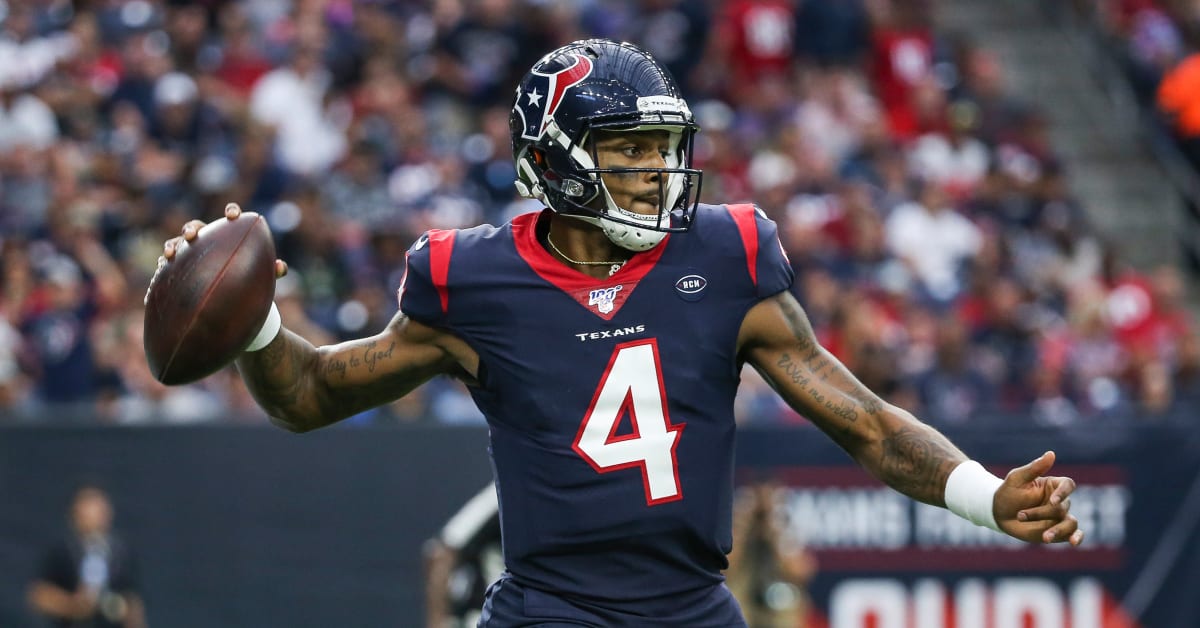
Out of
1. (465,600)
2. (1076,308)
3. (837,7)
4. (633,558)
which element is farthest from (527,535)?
(837,7)

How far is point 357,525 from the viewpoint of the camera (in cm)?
827

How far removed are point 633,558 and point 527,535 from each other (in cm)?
22

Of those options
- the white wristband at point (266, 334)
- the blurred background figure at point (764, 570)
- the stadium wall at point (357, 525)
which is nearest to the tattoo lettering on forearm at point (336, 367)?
the white wristband at point (266, 334)

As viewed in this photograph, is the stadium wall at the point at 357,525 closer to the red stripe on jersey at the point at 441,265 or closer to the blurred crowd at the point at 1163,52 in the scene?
the red stripe on jersey at the point at 441,265

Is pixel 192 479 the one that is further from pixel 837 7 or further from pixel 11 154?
pixel 837 7

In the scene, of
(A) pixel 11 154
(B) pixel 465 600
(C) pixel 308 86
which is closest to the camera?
(B) pixel 465 600

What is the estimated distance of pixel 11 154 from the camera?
9.48 metres

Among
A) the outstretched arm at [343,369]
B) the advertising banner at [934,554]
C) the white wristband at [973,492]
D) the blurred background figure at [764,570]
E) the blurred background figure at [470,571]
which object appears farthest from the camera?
the advertising banner at [934,554]

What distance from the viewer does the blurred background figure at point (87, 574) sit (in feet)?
26.5

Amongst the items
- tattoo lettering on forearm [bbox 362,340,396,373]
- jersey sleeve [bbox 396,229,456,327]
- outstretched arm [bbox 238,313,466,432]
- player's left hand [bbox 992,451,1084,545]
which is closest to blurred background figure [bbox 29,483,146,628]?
outstretched arm [bbox 238,313,466,432]

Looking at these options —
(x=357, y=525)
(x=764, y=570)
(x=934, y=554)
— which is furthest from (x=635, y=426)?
(x=934, y=554)

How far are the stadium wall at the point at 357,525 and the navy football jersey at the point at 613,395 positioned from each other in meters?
4.63

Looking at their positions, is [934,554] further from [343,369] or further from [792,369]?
[343,369]

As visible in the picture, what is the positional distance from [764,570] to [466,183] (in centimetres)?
338
